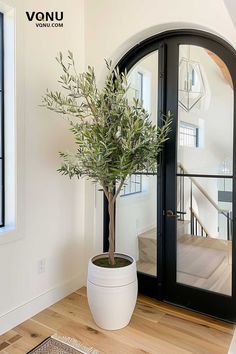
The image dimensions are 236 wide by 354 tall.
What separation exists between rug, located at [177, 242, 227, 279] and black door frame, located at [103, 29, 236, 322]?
75 mm

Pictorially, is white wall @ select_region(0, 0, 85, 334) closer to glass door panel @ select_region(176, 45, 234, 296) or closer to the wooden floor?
the wooden floor

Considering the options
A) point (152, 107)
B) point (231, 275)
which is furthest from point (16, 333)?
point (152, 107)

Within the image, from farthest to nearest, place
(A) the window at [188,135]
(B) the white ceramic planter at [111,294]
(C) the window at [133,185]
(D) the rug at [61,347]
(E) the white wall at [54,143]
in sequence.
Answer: (C) the window at [133,185] < (A) the window at [188,135] < (E) the white wall at [54,143] < (B) the white ceramic planter at [111,294] < (D) the rug at [61,347]

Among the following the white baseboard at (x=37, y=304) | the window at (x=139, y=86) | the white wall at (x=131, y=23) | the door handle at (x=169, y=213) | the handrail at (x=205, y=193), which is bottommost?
the white baseboard at (x=37, y=304)

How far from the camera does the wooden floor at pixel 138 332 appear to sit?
210 centimetres

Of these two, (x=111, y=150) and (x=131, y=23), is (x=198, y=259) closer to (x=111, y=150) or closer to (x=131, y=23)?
(x=111, y=150)

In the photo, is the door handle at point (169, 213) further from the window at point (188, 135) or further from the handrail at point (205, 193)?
the window at point (188, 135)

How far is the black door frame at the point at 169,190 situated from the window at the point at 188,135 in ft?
0.24

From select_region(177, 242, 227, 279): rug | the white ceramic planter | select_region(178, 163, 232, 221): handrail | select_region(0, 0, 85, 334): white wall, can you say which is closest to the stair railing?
select_region(178, 163, 232, 221): handrail

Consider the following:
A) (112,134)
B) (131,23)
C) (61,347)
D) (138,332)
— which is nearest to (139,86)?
(131,23)

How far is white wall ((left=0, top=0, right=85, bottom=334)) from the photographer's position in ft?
7.73

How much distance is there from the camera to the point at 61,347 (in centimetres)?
208

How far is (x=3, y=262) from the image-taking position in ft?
7.45

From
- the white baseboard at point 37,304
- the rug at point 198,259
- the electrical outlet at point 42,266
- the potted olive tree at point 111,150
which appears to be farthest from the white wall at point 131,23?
the rug at point 198,259
